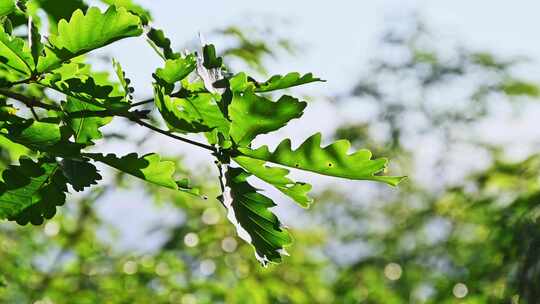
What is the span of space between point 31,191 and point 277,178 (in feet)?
0.76

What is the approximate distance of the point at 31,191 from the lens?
0.67m

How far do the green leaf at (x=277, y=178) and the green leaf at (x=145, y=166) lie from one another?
6 centimetres

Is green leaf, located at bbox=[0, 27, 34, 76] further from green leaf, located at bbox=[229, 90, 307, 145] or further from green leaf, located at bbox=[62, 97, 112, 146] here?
green leaf, located at bbox=[229, 90, 307, 145]

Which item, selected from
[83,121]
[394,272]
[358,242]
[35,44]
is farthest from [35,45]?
[358,242]

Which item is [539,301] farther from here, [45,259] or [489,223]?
[45,259]

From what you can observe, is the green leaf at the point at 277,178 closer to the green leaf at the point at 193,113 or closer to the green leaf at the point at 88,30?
the green leaf at the point at 193,113

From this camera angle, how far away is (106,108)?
1.97 ft

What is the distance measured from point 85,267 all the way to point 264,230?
2272mm

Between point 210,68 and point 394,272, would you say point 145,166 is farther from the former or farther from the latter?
point 394,272

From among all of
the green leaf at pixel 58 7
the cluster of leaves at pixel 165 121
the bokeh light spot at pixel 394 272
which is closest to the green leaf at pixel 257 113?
the cluster of leaves at pixel 165 121

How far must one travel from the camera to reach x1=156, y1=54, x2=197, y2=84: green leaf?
0.58 metres

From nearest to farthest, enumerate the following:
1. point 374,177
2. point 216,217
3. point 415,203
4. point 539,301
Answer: point 374,177 < point 539,301 < point 216,217 < point 415,203

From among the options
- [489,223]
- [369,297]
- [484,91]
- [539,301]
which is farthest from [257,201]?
[484,91]

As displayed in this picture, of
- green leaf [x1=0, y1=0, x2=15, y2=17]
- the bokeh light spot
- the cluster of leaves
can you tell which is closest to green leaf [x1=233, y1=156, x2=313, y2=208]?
the cluster of leaves
